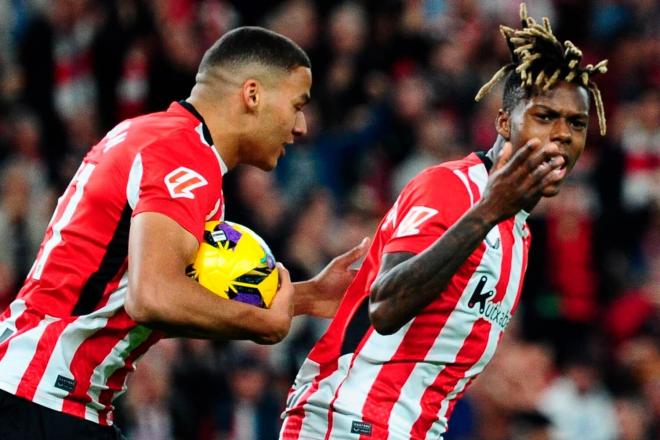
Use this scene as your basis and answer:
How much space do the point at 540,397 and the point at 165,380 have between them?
104 inches

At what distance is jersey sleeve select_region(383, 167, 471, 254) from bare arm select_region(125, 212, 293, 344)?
0.55m

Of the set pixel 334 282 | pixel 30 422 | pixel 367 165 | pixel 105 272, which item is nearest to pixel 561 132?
pixel 334 282

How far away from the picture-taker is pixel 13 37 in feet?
41.1

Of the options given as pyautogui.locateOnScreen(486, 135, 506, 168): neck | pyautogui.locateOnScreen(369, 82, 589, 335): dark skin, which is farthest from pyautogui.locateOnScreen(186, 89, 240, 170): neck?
pyautogui.locateOnScreen(486, 135, 506, 168): neck

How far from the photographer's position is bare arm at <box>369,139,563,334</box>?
4273 millimetres

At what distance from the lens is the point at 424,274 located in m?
4.43

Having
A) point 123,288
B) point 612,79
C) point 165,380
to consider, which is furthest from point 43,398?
point 612,79

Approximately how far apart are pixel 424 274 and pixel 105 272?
117cm

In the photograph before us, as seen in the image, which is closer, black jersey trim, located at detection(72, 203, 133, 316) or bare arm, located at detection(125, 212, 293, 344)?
bare arm, located at detection(125, 212, 293, 344)

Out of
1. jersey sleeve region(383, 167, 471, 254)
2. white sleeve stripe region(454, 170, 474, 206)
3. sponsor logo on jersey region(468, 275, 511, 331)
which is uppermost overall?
white sleeve stripe region(454, 170, 474, 206)

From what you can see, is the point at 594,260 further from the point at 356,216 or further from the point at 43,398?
the point at 43,398

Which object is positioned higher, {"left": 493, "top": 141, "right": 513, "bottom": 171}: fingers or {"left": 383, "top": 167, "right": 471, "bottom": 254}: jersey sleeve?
{"left": 493, "top": 141, "right": 513, "bottom": 171}: fingers

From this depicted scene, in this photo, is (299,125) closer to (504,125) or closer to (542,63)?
(504,125)

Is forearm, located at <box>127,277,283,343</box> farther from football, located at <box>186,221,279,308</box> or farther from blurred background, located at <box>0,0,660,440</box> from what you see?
blurred background, located at <box>0,0,660,440</box>
